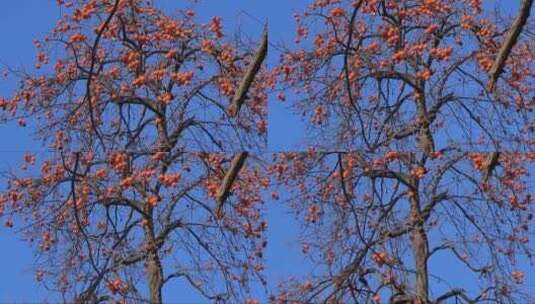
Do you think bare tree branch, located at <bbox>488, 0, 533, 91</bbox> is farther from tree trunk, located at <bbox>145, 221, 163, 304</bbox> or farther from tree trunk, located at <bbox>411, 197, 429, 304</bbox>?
tree trunk, located at <bbox>145, 221, 163, 304</bbox>

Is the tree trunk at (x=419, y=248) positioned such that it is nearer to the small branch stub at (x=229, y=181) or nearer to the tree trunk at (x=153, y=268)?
the small branch stub at (x=229, y=181)

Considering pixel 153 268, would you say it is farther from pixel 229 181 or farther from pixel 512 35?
pixel 512 35

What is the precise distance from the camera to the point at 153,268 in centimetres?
229

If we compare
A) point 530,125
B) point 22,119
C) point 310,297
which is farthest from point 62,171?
point 530,125

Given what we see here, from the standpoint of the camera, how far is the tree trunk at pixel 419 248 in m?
2.33

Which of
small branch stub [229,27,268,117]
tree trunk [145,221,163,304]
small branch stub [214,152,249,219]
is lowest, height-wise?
tree trunk [145,221,163,304]

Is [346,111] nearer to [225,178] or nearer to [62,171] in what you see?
[225,178]

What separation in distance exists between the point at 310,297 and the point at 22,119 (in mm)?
730

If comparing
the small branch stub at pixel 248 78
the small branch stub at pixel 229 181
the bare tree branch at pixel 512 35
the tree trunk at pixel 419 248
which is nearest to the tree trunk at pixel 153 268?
the small branch stub at pixel 229 181

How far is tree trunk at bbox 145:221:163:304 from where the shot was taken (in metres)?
2.25

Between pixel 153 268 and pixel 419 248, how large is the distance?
57 cm

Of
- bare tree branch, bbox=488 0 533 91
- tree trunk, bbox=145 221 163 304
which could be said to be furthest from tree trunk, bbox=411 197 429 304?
tree trunk, bbox=145 221 163 304

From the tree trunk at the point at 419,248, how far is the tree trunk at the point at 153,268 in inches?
21.1

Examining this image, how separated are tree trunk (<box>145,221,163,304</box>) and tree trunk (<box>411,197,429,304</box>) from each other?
0.54 meters
